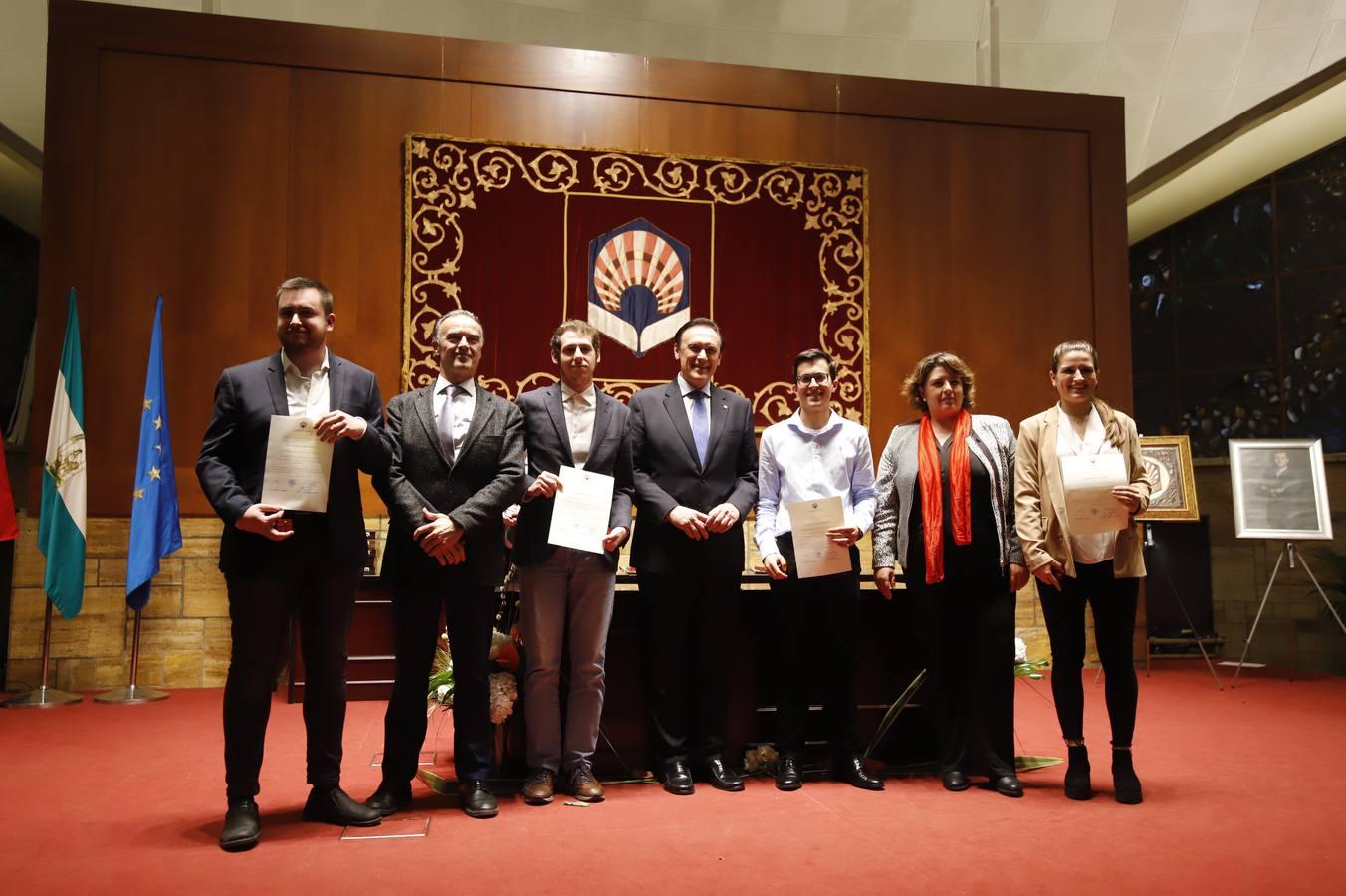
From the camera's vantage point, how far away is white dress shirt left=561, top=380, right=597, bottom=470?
3.15 metres

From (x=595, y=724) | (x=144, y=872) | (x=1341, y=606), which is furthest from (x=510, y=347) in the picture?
(x=1341, y=606)

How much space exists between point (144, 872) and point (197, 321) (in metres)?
3.90

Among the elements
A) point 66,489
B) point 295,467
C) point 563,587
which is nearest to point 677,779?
point 563,587

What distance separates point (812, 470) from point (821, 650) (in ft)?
2.01

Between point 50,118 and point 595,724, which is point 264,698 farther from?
point 50,118

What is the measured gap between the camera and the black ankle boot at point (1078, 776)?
10.00 feet

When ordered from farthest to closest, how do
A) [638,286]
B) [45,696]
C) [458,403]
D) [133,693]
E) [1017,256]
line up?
1. [1017,256]
2. [638,286]
3. [133,693]
4. [45,696]
5. [458,403]

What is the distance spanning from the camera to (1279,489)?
238 inches

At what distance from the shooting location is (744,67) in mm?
6316

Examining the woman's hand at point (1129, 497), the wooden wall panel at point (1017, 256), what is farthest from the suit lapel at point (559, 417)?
the wooden wall panel at point (1017, 256)

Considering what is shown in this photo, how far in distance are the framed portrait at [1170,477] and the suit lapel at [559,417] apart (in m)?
4.08

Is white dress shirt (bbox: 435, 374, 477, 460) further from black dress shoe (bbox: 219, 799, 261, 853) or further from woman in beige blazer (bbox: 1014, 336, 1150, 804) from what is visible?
woman in beige blazer (bbox: 1014, 336, 1150, 804)

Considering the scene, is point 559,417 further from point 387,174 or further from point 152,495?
point 387,174

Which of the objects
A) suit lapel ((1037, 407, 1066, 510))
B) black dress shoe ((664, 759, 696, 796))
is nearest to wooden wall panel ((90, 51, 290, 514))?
black dress shoe ((664, 759, 696, 796))
